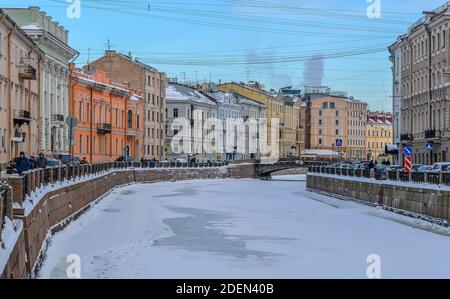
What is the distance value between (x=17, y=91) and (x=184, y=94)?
214 ft

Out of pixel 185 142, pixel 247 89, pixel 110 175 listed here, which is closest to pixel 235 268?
pixel 110 175

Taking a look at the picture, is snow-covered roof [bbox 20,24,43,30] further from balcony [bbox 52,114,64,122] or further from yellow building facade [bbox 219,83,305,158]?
yellow building facade [bbox 219,83,305,158]

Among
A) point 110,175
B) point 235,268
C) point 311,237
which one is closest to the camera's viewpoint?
point 235,268

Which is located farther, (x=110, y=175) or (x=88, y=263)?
(x=110, y=175)

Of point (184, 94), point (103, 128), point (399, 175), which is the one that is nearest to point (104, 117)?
point (103, 128)

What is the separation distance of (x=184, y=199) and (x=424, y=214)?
77.3 feet

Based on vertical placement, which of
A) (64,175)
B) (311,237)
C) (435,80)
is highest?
(435,80)

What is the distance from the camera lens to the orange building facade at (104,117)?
81812mm

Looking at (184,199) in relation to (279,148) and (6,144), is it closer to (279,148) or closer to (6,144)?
(6,144)

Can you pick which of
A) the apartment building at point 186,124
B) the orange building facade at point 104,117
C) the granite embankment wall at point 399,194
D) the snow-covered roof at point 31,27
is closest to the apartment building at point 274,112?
the apartment building at point 186,124

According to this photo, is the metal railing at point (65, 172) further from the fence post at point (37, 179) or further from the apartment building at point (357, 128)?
the apartment building at point (357, 128)

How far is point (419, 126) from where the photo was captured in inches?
2977

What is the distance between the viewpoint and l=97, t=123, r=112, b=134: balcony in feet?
290

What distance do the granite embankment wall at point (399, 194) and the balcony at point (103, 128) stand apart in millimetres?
32373
